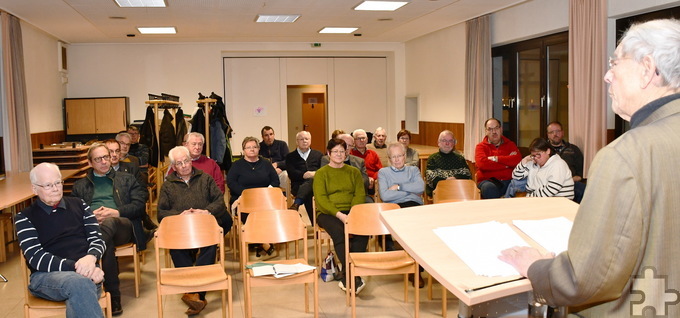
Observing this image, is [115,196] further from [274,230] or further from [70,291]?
[70,291]

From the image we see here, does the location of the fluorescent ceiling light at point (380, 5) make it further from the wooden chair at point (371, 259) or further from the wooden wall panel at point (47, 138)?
the wooden wall panel at point (47, 138)

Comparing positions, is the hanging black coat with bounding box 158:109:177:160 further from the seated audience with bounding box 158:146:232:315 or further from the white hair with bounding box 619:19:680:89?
the white hair with bounding box 619:19:680:89

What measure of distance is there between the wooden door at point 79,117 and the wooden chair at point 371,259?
27.3 feet

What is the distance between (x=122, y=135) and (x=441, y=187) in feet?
14.1

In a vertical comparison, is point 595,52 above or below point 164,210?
above

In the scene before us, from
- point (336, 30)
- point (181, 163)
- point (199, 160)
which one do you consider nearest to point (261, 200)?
point (199, 160)

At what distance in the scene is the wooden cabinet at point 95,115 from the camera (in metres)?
11.5

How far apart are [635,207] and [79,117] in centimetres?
1168

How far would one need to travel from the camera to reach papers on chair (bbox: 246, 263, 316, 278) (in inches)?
165

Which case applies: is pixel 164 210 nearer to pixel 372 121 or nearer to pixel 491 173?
pixel 491 173

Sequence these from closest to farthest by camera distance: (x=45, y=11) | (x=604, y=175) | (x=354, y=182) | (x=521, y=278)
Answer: (x=604, y=175)
(x=521, y=278)
(x=354, y=182)
(x=45, y=11)

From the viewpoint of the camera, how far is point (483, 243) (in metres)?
1.87

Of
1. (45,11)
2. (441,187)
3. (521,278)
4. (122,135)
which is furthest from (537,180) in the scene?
(45,11)

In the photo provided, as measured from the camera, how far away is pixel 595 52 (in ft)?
22.0
